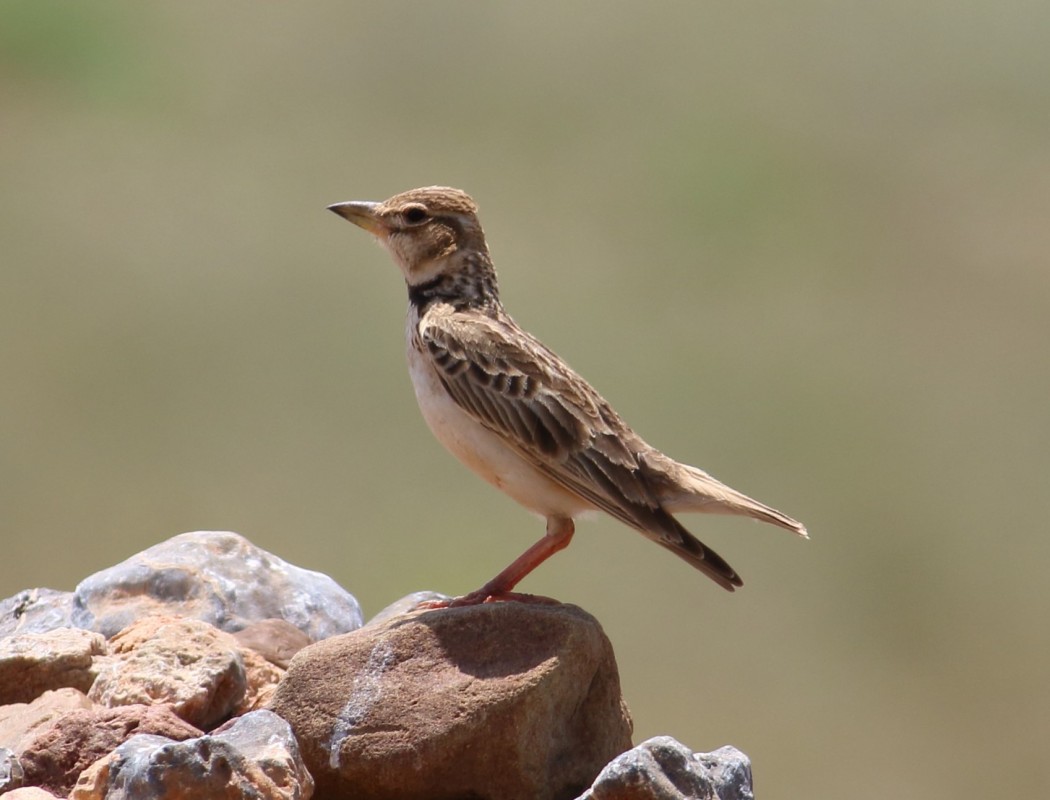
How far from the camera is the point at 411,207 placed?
857 cm

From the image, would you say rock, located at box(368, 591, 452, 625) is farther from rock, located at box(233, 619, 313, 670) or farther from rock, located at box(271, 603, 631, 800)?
rock, located at box(271, 603, 631, 800)

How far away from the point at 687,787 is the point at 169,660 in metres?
2.51

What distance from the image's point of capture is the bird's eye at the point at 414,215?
→ 858 cm

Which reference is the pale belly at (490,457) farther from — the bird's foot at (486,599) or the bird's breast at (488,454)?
the bird's foot at (486,599)

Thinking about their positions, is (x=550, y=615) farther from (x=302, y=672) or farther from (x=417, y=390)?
(x=417, y=390)

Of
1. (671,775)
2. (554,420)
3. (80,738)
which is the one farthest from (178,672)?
(671,775)

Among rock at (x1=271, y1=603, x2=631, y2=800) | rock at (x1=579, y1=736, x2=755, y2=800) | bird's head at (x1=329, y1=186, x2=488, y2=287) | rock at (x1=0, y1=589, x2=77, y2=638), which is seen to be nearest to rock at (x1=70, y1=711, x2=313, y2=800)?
rock at (x1=271, y1=603, x2=631, y2=800)

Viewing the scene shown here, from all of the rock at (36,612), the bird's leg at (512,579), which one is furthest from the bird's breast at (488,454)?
the rock at (36,612)

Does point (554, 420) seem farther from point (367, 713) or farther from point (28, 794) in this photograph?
point (28, 794)

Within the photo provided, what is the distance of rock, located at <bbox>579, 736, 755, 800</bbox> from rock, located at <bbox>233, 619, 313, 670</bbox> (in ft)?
7.76

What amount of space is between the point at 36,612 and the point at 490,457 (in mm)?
2692

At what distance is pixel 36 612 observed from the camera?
8.47 meters

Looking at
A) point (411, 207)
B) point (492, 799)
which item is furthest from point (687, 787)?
point (411, 207)

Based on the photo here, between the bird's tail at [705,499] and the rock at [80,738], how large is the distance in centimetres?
267
